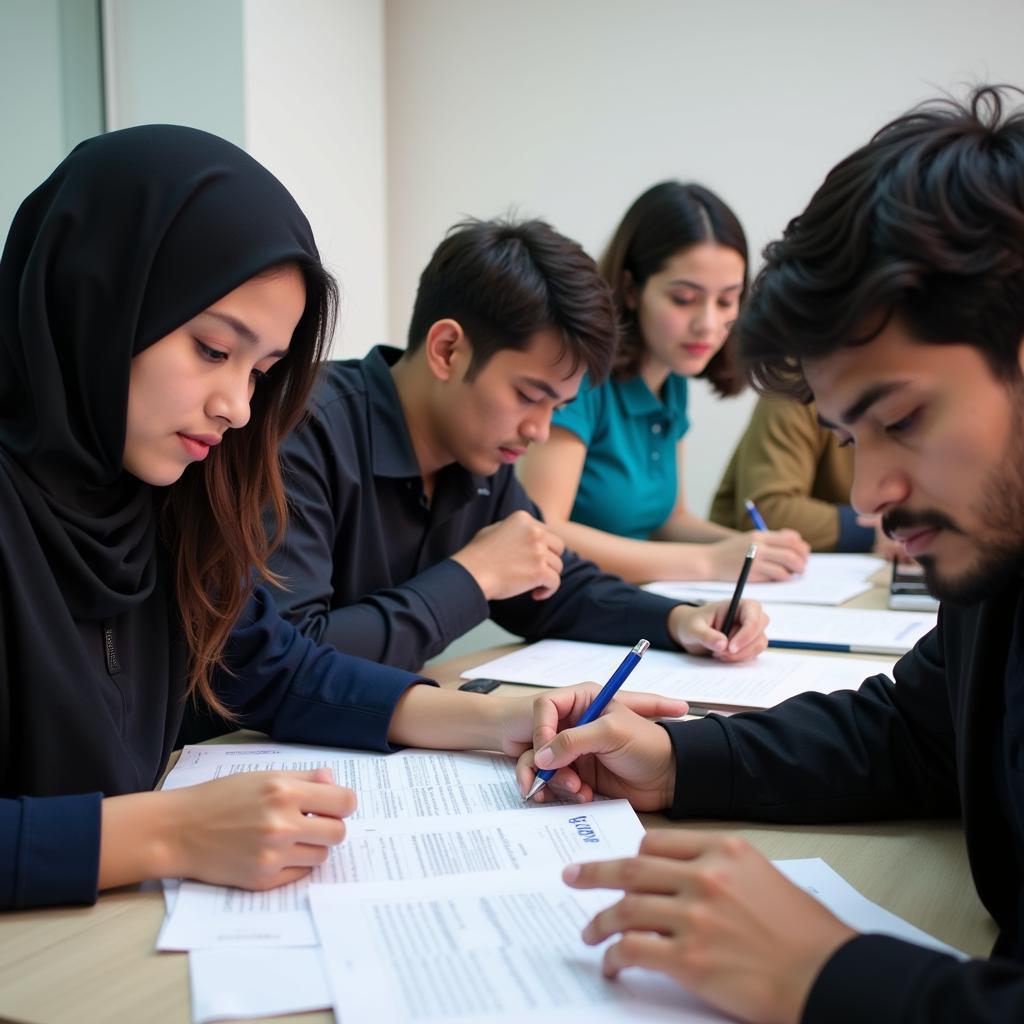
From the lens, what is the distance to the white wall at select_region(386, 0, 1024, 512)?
11.4ft

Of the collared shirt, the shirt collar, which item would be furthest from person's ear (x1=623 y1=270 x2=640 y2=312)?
the collared shirt

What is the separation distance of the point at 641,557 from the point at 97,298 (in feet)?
5.04

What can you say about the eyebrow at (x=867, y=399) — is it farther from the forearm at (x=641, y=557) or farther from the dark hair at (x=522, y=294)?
the forearm at (x=641, y=557)

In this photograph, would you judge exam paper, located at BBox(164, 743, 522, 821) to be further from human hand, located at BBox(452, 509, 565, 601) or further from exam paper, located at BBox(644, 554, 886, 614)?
exam paper, located at BBox(644, 554, 886, 614)

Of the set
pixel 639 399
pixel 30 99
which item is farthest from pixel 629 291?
pixel 30 99

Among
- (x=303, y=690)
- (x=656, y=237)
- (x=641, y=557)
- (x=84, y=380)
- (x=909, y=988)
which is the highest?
(x=656, y=237)

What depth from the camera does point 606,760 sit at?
0.96 m

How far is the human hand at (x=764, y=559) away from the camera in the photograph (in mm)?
2244

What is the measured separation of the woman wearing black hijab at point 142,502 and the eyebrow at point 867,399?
433 millimetres

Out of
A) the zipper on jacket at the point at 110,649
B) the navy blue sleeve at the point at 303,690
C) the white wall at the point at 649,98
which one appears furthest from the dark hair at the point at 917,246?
the white wall at the point at 649,98

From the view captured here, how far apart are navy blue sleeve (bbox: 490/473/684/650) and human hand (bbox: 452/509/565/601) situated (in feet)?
0.10

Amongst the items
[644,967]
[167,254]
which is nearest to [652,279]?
[167,254]

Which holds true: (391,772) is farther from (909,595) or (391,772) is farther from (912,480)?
(909,595)

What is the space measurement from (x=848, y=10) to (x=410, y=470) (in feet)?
8.81
